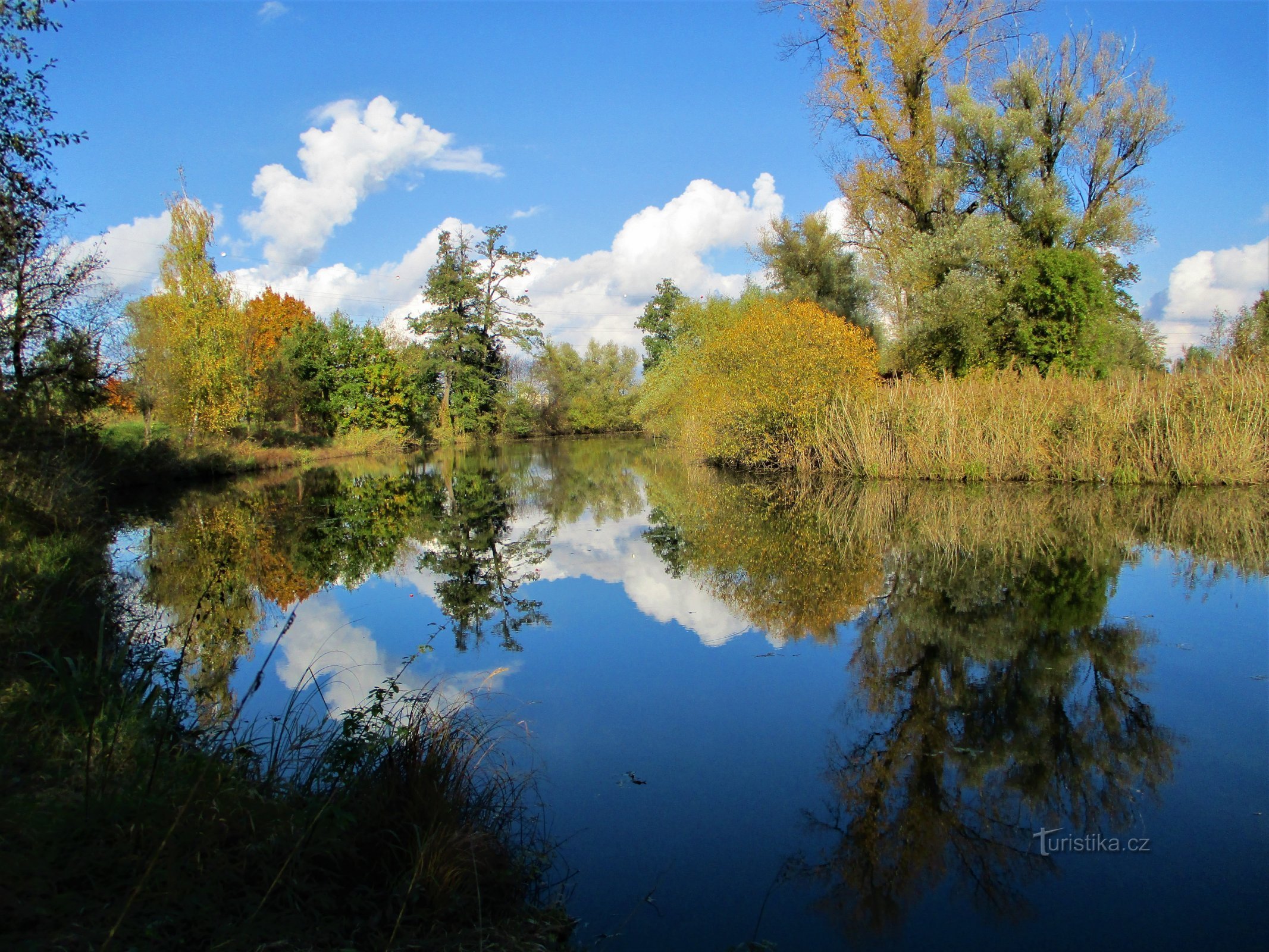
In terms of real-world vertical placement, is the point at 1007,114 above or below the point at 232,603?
above

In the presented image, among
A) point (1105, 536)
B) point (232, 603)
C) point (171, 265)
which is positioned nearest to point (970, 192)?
point (1105, 536)

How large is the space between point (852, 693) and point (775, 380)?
47.4 ft

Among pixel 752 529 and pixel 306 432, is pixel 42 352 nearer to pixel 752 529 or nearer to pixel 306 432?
pixel 752 529

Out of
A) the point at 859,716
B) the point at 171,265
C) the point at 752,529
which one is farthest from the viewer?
the point at 171,265

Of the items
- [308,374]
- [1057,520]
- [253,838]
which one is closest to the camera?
[253,838]

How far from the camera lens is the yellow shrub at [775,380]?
18906 mm

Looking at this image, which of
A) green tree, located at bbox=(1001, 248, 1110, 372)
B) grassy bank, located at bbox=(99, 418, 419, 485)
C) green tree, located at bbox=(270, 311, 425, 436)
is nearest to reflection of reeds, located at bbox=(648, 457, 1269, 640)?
green tree, located at bbox=(1001, 248, 1110, 372)

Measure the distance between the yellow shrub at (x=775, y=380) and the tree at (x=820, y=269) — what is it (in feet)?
32.7

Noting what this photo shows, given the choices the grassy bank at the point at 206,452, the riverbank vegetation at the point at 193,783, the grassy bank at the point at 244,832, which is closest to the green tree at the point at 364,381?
the grassy bank at the point at 206,452

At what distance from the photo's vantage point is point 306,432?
4272 centimetres

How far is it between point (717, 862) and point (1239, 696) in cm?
418

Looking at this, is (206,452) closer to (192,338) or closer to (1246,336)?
(192,338)

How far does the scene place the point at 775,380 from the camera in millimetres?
19391

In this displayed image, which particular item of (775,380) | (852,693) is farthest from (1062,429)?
(852,693)
